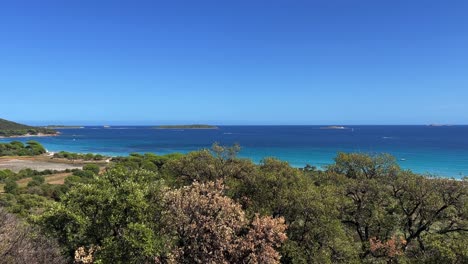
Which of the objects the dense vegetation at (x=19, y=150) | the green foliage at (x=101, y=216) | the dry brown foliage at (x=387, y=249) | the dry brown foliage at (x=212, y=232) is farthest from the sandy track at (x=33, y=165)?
the dry brown foliage at (x=387, y=249)

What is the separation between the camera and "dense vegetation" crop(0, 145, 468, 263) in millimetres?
16406

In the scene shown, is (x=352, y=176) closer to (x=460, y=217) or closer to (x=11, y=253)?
(x=460, y=217)

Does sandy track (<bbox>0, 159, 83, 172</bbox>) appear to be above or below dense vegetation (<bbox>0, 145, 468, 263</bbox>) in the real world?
below

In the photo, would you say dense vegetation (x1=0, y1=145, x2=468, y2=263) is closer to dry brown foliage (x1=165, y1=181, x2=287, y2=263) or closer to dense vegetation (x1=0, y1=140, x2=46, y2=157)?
dry brown foliage (x1=165, y1=181, x2=287, y2=263)

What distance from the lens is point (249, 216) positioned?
20453 mm

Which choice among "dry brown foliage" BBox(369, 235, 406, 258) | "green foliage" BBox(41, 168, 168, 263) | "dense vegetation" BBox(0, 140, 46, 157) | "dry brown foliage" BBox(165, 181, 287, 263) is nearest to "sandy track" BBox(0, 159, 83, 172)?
"dense vegetation" BBox(0, 140, 46, 157)

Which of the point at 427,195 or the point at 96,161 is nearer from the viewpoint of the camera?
the point at 427,195

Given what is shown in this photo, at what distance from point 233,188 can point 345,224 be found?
10595 mm

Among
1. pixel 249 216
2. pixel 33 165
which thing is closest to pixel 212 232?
pixel 249 216

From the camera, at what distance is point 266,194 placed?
932 inches

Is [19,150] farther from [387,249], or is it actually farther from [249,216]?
[387,249]

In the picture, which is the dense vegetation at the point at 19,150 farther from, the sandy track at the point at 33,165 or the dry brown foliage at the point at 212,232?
the dry brown foliage at the point at 212,232

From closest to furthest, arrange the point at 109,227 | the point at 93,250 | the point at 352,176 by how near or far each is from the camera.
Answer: the point at 93,250 → the point at 109,227 → the point at 352,176

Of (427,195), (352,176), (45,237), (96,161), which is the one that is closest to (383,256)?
(427,195)
